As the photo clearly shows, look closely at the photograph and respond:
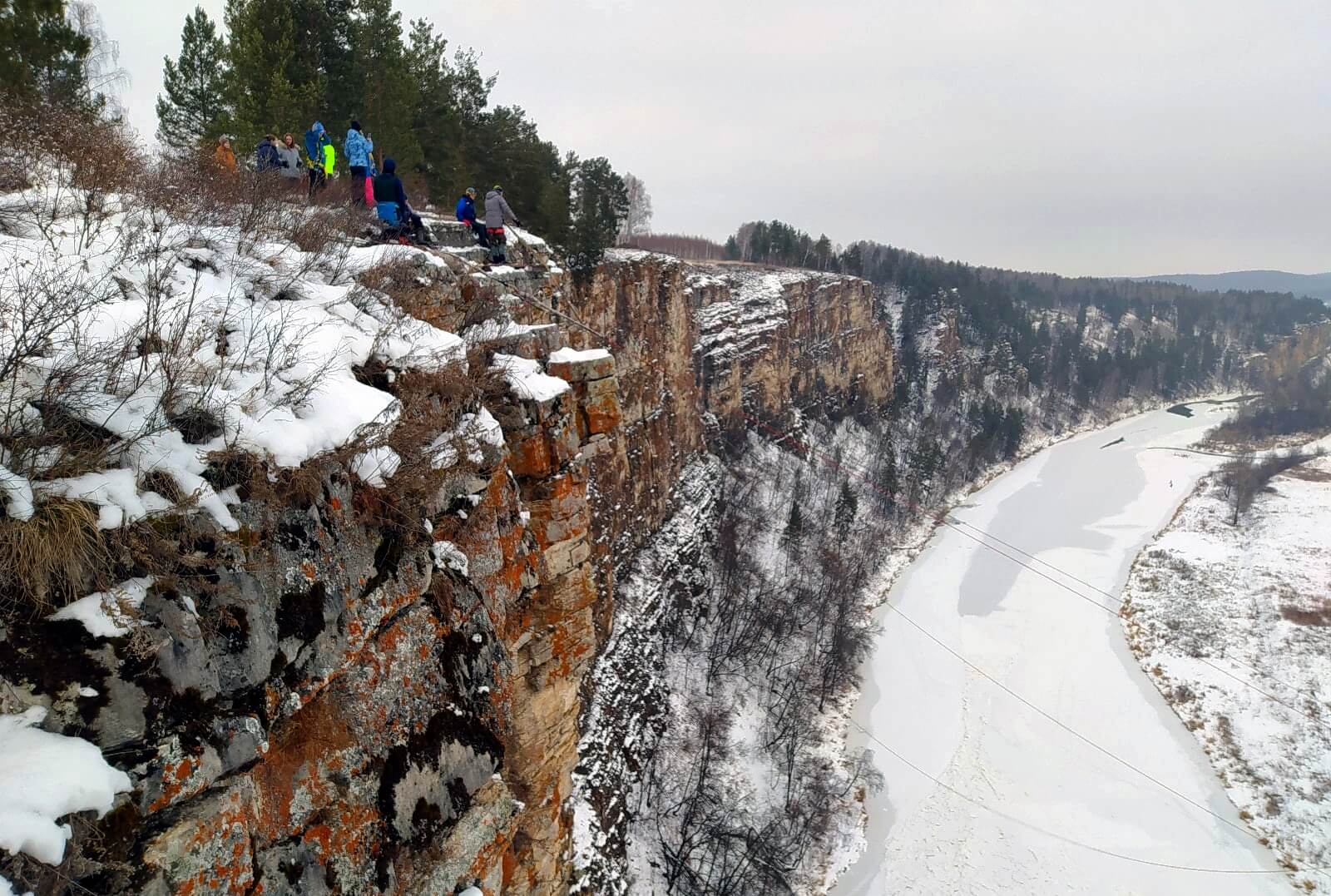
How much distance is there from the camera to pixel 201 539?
357cm

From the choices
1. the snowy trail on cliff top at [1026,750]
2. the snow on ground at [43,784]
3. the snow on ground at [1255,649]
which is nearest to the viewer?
the snow on ground at [43,784]

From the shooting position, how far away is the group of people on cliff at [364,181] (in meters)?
9.88

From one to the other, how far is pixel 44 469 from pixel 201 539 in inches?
29.4

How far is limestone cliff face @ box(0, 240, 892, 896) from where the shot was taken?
10.2 ft

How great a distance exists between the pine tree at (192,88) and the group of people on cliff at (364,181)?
668cm

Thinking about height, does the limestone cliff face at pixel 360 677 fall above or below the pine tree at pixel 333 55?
below

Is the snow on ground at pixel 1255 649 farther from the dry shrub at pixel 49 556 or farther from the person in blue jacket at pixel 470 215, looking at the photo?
the dry shrub at pixel 49 556

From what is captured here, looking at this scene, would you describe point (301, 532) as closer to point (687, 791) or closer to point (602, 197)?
point (687, 791)

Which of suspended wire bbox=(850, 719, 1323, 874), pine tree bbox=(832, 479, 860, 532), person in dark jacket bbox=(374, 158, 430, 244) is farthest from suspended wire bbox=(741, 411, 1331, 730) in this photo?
person in dark jacket bbox=(374, 158, 430, 244)

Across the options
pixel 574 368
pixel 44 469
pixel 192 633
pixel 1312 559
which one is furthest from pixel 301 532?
pixel 1312 559

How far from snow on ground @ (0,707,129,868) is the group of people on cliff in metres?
8.59

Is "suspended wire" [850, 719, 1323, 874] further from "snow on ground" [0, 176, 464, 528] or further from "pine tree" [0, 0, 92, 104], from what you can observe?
"pine tree" [0, 0, 92, 104]

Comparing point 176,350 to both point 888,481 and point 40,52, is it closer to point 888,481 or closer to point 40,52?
point 40,52

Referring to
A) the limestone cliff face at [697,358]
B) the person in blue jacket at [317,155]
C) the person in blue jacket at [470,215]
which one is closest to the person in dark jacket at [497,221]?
the person in blue jacket at [470,215]
